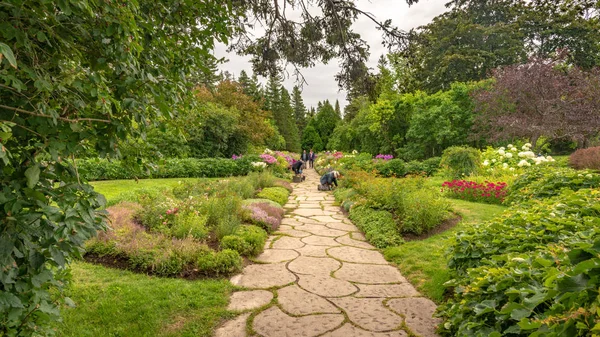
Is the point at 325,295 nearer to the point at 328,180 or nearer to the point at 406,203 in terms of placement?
the point at 406,203

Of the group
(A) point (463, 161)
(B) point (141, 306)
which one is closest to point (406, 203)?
(B) point (141, 306)

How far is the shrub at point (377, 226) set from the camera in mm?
5414

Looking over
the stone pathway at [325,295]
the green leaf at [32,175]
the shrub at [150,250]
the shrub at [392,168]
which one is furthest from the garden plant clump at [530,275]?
the shrub at [392,168]

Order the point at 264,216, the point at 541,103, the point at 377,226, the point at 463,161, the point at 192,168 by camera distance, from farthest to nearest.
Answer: the point at 541,103 → the point at 192,168 → the point at 463,161 → the point at 264,216 → the point at 377,226

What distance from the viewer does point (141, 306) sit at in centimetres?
307

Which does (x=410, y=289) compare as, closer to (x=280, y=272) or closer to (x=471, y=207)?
(x=280, y=272)

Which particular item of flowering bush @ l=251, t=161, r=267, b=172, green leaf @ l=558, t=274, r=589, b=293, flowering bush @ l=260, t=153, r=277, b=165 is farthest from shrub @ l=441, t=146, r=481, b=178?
green leaf @ l=558, t=274, r=589, b=293

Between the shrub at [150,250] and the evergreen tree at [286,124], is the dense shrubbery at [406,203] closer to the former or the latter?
the shrub at [150,250]

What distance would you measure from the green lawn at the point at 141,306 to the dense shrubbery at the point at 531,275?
215cm

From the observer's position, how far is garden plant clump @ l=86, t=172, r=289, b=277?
13.2ft

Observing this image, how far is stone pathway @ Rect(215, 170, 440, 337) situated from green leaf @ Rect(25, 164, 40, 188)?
208cm

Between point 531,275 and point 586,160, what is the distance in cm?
818

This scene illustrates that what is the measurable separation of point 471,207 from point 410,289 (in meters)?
4.47

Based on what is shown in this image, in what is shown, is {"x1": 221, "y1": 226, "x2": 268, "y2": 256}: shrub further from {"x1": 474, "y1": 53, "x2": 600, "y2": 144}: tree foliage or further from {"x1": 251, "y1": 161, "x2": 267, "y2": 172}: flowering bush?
{"x1": 474, "y1": 53, "x2": 600, "y2": 144}: tree foliage
